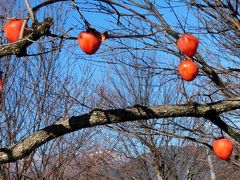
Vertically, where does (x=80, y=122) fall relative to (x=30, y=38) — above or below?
below

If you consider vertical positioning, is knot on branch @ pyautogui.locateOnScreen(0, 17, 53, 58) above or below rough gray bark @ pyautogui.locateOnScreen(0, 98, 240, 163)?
above

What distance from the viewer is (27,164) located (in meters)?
5.48

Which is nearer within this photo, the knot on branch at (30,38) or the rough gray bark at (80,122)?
the knot on branch at (30,38)

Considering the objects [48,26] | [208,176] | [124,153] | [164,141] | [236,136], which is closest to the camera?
[48,26]

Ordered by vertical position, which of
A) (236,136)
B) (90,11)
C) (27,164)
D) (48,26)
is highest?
(90,11)

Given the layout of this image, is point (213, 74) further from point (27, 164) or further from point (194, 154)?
point (194, 154)

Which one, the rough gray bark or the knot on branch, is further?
the rough gray bark

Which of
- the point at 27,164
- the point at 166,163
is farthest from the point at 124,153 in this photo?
the point at 27,164

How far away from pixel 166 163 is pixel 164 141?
47 cm

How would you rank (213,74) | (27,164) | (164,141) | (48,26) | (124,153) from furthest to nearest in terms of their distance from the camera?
(124,153)
(164,141)
(27,164)
(213,74)
(48,26)

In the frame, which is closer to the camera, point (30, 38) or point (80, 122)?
point (30, 38)

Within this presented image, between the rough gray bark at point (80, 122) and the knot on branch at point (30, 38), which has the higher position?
the knot on branch at point (30, 38)

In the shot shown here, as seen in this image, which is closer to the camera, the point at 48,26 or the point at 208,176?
the point at 48,26

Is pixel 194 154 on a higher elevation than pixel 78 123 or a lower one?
higher
